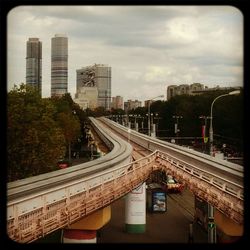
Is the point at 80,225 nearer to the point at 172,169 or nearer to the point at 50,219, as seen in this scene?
the point at 50,219

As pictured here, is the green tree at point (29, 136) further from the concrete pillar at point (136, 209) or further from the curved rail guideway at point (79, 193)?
the concrete pillar at point (136, 209)

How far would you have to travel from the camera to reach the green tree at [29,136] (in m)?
18.8

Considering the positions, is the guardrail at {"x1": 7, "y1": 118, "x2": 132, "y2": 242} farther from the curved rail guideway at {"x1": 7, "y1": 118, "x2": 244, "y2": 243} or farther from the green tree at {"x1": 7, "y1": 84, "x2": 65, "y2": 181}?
the green tree at {"x1": 7, "y1": 84, "x2": 65, "y2": 181}

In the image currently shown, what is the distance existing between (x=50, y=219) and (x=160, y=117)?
211ft

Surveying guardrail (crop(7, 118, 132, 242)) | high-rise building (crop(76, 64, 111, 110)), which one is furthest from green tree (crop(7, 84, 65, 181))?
high-rise building (crop(76, 64, 111, 110))

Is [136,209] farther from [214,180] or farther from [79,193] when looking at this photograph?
[79,193]

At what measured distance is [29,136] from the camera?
64.7ft

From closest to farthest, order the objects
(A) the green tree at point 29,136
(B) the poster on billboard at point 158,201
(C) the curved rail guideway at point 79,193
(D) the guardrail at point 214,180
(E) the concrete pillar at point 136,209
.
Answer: (C) the curved rail guideway at point 79,193 < (D) the guardrail at point 214,180 < (A) the green tree at point 29,136 < (E) the concrete pillar at point 136,209 < (B) the poster on billboard at point 158,201

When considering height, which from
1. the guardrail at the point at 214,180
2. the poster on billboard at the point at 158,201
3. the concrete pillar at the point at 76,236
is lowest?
the poster on billboard at the point at 158,201

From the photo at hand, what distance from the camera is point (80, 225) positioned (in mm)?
11859

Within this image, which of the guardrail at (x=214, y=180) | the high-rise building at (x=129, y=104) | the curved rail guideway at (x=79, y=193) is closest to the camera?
the curved rail guideway at (x=79, y=193)

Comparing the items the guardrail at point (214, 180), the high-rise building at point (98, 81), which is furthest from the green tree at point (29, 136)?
the high-rise building at point (98, 81)

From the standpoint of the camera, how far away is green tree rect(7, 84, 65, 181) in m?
18.8
